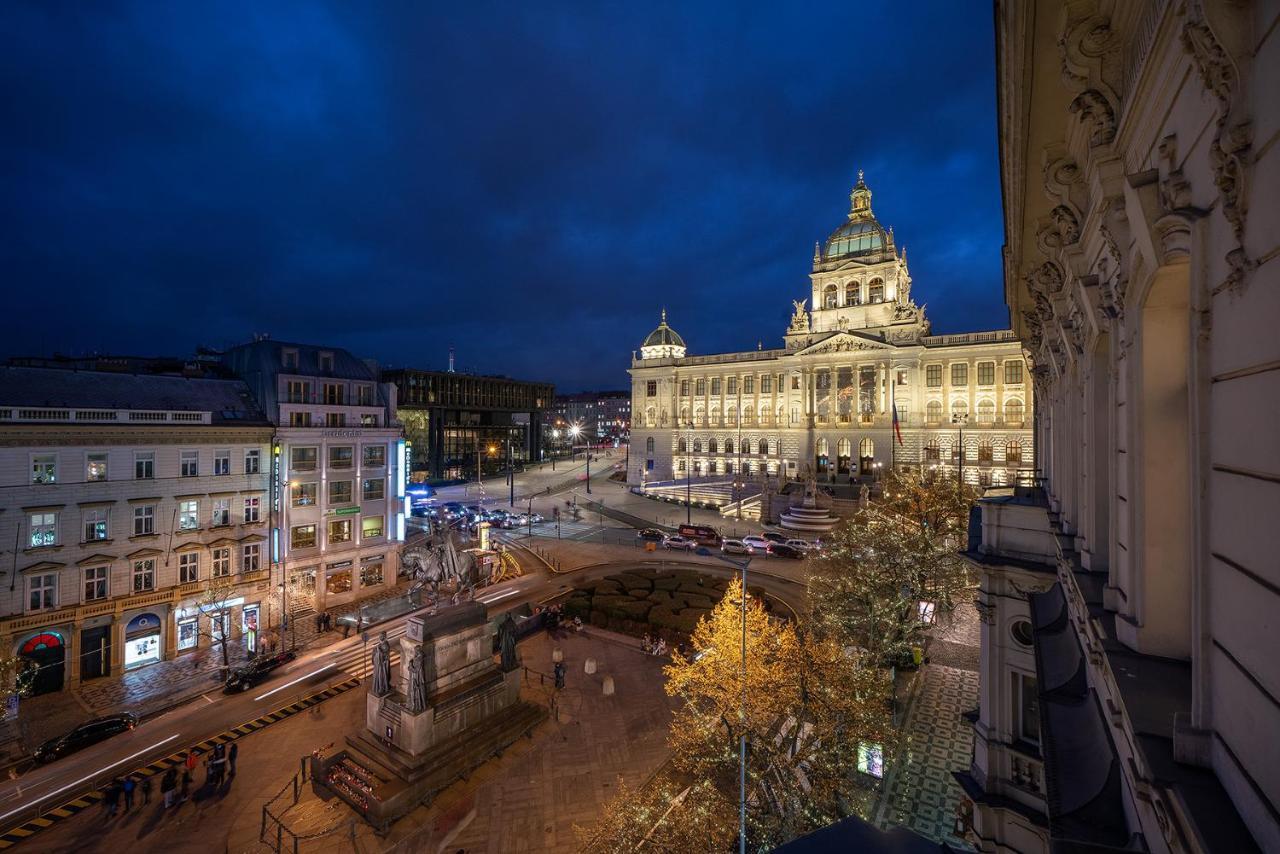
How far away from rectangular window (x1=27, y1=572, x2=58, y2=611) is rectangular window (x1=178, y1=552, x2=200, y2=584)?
14.9 feet

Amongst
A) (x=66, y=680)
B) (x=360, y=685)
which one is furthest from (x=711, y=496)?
(x=66, y=680)

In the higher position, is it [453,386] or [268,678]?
[453,386]

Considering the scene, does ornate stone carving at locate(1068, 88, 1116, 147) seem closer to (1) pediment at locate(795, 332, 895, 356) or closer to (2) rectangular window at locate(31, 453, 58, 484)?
(2) rectangular window at locate(31, 453, 58, 484)

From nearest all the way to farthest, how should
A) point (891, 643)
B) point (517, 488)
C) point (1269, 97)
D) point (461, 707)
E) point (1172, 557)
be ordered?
point (1269, 97), point (1172, 557), point (461, 707), point (891, 643), point (517, 488)

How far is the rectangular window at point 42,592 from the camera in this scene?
24922mm

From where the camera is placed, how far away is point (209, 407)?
107 feet

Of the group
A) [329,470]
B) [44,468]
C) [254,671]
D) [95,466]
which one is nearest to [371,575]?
[329,470]

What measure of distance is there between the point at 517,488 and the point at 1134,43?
81.0 m

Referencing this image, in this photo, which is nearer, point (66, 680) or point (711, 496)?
point (66, 680)

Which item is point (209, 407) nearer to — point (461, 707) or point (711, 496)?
point (461, 707)

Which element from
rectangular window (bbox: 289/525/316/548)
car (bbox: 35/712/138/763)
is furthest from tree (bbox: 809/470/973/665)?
rectangular window (bbox: 289/525/316/548)

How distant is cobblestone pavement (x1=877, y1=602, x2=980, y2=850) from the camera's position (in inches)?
658

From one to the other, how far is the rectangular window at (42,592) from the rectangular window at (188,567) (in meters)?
4.54

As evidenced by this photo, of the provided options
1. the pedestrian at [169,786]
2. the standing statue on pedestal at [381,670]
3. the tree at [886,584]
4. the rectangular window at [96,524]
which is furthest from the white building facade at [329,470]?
the tree at [886,584]
